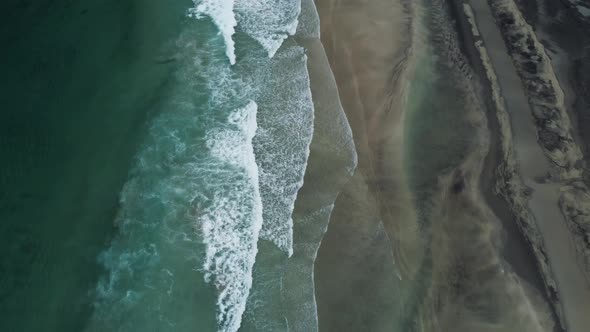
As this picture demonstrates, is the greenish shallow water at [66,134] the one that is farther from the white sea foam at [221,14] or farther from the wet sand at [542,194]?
the wet sand at [542,194]

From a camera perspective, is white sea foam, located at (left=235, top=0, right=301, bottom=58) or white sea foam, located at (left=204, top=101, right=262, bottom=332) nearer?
white sea foam, located at (left=204, top=101, right=262, bottom=332)

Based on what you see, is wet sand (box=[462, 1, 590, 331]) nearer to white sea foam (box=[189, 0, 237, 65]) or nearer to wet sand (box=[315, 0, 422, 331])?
wet sand (box=[315, 0, 422, 331])

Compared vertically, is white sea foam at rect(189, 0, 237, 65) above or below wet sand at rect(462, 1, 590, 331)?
above

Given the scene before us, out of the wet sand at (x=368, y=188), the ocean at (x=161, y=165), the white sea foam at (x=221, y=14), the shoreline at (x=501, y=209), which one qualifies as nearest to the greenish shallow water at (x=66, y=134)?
the ocean at (x=161, y=165)

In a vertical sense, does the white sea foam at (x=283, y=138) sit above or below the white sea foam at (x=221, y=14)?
below

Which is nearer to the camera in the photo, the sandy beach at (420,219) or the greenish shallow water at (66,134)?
the sandy beach at (420,219)

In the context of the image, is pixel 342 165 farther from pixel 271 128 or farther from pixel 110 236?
pixel 110 236

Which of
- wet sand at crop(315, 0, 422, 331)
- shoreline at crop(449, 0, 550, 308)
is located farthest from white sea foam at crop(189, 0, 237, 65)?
shoreline at crop(449, 0, 550, 308)
